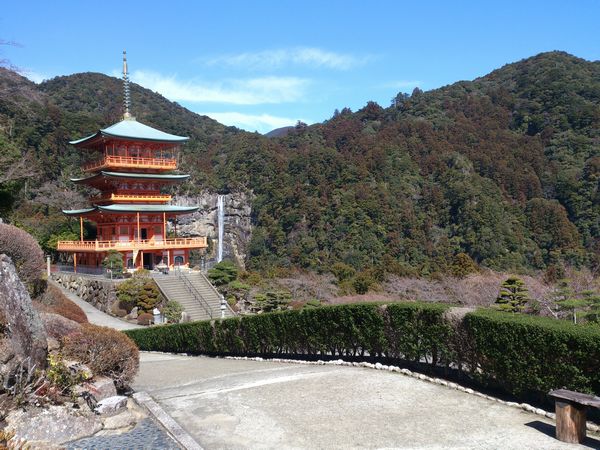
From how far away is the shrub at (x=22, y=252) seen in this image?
41.8 feet

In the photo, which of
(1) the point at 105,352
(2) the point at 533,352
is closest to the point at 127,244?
(1) the point at 105,352

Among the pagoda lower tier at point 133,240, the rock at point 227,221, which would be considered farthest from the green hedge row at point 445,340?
the rock at point 227,221

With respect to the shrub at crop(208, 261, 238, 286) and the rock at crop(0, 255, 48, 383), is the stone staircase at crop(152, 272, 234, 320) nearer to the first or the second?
the shrub at crop(208, 261, 238, 286)

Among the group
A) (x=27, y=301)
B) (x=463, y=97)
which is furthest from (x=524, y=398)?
(x=463, y=97)

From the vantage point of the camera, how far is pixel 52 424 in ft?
17.6

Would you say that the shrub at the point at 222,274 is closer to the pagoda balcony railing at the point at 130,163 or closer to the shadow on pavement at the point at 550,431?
the pagoda balcony railing at the point at 130,163

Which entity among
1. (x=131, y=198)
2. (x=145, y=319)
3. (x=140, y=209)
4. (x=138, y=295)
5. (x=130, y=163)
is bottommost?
(x=145, y=319)

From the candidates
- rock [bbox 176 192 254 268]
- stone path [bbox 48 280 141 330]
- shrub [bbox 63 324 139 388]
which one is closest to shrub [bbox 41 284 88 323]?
stone path [bbox 48 280 141 330]

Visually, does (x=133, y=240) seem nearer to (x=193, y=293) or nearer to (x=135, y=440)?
(x=193, y=293)

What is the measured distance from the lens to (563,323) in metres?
6.35

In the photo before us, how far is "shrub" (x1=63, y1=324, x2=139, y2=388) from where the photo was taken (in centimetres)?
666

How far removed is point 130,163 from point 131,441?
80.2ft

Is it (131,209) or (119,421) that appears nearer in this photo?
(119,421)

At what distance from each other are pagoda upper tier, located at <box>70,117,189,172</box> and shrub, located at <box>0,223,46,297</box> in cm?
1405
